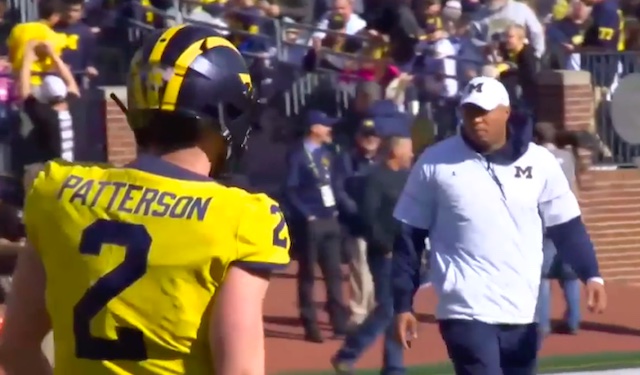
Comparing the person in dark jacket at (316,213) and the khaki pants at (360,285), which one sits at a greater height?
the person in dark jacket at (316,213)

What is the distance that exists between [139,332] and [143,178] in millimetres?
303

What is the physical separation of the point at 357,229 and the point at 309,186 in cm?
49

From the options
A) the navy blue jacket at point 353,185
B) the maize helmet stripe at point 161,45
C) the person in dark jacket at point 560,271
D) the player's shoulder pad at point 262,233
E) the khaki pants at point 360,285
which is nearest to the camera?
the player's shoulder pad at point 262,233

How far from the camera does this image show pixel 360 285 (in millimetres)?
11547

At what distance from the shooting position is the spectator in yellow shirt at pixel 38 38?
38.0ft

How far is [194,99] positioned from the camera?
287cm

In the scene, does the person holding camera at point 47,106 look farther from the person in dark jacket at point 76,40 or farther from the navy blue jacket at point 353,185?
the navy blue jacket at point 353,185

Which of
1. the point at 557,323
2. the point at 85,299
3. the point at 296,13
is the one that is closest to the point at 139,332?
the point at 85,299

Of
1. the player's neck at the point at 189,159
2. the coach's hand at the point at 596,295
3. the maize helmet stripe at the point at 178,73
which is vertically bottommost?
the coach's hand at the point at 596,295

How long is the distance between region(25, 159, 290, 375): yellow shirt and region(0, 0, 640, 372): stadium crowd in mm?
6764

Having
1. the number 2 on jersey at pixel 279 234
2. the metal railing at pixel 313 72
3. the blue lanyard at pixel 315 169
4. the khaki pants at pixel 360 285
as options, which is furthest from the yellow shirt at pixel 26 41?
the number 2 on jersey at pixel 279 234

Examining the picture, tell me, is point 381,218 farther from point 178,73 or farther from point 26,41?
point 178,73

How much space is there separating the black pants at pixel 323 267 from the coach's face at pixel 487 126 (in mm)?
4943

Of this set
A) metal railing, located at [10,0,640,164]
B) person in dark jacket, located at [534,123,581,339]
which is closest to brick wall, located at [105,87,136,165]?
metal railing, located at [10,0,640,164]
